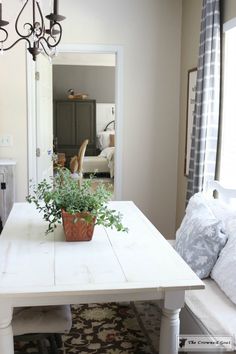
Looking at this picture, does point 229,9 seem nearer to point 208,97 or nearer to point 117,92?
point 208,97

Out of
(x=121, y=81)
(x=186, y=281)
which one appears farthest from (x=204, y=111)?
(x=186, y=281)

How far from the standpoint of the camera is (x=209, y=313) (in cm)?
204

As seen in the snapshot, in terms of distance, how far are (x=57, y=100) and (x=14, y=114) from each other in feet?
19.1

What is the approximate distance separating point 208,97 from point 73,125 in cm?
702

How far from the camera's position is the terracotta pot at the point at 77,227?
2.09 meters

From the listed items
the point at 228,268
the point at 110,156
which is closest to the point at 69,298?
the point at 228,268

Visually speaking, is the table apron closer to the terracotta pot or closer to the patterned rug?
the terracotta pot

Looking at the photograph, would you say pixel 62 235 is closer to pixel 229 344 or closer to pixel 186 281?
pixel 186 281

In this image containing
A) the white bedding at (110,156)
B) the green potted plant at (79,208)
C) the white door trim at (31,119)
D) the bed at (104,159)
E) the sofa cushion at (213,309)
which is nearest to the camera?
the sofa cushion at (213,309)

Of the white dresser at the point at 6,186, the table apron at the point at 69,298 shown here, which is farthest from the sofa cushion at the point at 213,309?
the white dresser at the point at 6,186

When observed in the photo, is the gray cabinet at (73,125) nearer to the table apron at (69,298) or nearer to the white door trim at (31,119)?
the white door trim at (31,119)

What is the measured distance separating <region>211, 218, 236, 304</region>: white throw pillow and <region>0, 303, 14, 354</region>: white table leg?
1112mm

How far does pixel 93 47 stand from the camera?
13.9 feet

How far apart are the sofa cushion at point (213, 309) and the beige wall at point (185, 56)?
211 centimetres
